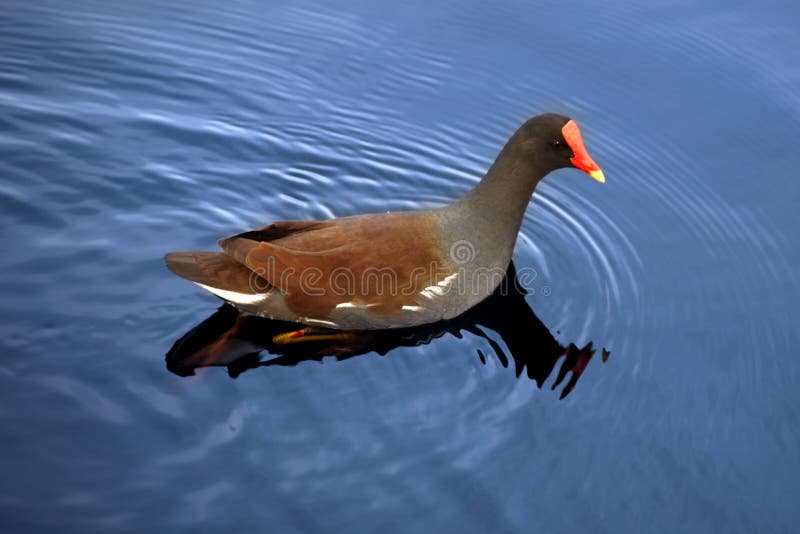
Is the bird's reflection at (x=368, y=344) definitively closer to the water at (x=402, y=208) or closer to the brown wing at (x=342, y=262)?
the water at (x=402, y=208)

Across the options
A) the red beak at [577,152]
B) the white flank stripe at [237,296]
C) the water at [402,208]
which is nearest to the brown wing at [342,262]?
the white flank stripe at [237,296]

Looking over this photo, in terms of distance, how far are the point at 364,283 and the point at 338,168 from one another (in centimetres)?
145

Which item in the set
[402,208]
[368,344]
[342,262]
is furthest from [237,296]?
[402,208]

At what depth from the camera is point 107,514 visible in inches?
147

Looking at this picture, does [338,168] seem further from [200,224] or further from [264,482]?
[264,482]

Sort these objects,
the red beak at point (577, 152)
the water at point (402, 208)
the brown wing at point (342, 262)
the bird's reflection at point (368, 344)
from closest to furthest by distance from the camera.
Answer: the water at point (402, 208)
the bird's reflection at point (368, 344)
the brown wing at point (342, 262)
the red beak at point (577, 152)

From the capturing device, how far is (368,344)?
4918mm

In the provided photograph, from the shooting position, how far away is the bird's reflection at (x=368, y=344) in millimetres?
4699

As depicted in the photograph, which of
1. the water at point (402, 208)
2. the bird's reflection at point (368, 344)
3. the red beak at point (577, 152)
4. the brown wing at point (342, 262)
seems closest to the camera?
the water at point (402, 208)

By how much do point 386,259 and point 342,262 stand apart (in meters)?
0.21

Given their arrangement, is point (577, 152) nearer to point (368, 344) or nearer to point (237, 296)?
point (368, 344)

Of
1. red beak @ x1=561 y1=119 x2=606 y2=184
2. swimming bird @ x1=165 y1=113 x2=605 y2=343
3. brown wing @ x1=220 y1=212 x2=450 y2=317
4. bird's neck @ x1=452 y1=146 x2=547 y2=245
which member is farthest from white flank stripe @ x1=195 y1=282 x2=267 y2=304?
red beak @ x1=561 y1=119 x2=606 y2=184

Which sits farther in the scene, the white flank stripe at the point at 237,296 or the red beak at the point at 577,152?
the red beak at the point at 577,152

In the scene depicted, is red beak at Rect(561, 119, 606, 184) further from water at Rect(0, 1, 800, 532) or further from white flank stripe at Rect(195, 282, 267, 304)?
→ white flank stripe at Rect(195, 282, 267, 304)
